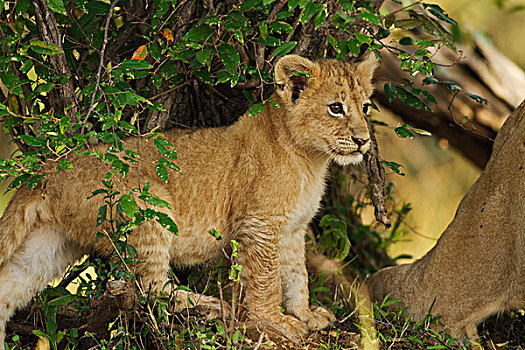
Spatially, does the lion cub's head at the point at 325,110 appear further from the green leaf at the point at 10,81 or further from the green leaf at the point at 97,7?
the green leaf at the point at 10,81

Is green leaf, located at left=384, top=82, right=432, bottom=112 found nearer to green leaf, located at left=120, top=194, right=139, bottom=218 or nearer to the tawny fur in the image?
the tawny fur

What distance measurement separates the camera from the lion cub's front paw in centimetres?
446

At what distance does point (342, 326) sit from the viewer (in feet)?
14.9

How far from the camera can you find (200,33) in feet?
12.5

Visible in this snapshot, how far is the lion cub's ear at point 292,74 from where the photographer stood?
4168mm

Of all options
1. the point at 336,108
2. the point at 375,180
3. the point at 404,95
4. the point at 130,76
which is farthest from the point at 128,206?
the point at 404,95

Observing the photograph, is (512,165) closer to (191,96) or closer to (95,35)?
(191,96)

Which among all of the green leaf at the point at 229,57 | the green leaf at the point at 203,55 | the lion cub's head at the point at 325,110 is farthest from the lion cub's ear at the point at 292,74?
the green leaf at the point at 203,55

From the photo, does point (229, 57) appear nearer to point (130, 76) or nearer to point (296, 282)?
point (130, 76)

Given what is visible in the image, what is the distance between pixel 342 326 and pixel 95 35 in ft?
8.40

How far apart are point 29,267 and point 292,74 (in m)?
2.10

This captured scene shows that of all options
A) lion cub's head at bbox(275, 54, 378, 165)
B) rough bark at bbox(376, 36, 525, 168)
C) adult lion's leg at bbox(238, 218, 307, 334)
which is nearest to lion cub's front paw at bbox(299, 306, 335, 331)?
adult lion's leg at bbox(238, 218, 307, 334)

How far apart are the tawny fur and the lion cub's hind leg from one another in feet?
8.39

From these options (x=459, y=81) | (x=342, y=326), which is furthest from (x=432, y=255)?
(x=459, y=81)
